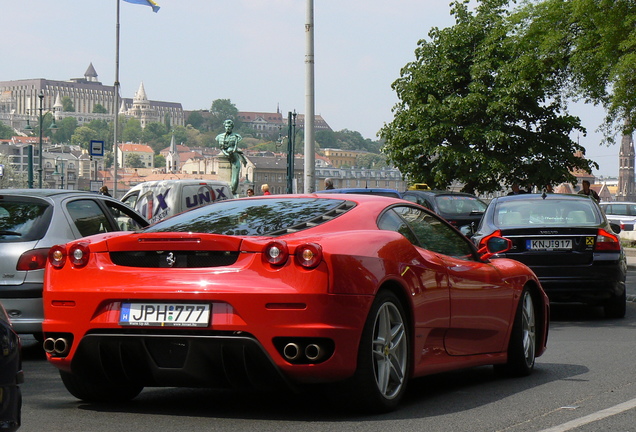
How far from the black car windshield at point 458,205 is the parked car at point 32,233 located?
46.8ft

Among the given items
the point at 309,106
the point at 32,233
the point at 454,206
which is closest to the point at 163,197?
the point at 309,106

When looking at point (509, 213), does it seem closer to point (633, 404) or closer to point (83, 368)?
point (633, 404)

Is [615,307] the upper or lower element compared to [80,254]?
lower

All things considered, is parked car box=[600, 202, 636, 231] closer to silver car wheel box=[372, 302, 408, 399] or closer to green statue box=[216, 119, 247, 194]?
green statue box=[216, 119, 247, 194]

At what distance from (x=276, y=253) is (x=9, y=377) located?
1.91m

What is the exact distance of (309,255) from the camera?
5898mm

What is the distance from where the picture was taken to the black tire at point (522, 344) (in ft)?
26.6

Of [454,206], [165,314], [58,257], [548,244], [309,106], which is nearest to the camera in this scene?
[165,314]

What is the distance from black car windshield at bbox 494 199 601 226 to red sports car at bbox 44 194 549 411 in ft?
21.3

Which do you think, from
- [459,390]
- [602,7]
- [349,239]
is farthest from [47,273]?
[602,7]

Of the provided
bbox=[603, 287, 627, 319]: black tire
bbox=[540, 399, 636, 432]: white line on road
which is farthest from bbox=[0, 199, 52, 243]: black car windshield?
bbox=[603, 287, 627, 319]: black tire

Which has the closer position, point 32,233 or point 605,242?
point 32,233

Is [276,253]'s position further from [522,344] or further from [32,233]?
[32,233]

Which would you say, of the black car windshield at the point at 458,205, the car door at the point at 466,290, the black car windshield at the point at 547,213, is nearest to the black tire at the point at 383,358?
the car door at the point at 466,290
